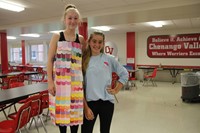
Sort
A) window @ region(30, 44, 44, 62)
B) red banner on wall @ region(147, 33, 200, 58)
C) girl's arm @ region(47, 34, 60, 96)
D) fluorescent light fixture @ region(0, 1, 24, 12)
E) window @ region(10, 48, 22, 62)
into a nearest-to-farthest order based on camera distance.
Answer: girl's arm @ region(47, 34, 60, 96) < fluorescent light fixture @ region(0, 1, 24, 12) < red banner on wall @ region(147, 33, 200, 58) < window @ region(30, 44, 44, 62) < window @ region(10, 48, 22, 62)

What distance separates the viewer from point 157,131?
3391mm

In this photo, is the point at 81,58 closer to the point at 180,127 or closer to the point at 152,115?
the point at 180,127

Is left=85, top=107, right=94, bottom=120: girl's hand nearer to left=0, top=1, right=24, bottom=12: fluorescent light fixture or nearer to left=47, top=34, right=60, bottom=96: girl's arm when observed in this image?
left=47, top=34, right=60, bottom=96: girl's arm

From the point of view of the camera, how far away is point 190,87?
538cm

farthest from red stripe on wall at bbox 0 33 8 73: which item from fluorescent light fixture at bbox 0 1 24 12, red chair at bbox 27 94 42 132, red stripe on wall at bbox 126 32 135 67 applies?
red chair at bbox 27 94 42 132

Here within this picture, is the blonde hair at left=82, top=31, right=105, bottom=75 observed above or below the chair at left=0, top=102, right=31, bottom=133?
above

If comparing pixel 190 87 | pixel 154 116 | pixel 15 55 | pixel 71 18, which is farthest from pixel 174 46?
pixel 15 55

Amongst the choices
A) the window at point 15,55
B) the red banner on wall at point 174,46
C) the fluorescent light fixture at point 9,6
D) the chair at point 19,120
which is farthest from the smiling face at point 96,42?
the window at point 15,55

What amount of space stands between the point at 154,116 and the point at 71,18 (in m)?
3.44

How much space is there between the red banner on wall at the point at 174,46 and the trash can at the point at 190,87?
437 centimetres

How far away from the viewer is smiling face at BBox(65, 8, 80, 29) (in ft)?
5.09

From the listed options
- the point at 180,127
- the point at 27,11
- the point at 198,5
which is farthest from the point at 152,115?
the point at 27,11

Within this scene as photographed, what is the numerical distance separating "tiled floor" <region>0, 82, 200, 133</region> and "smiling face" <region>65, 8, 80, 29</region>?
2.37 m

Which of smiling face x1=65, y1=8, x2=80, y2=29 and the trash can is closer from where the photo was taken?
smiling face x1=65, y1=8, x2=80, y2=29
